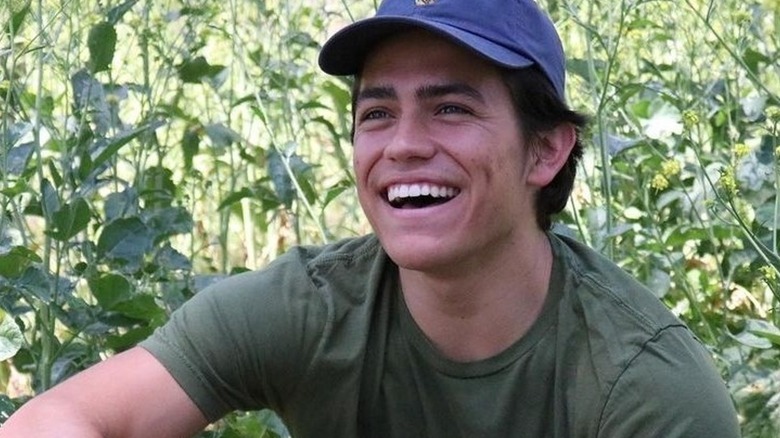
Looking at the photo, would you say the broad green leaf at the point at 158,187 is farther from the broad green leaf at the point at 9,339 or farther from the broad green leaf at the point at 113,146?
the broad green leaf at the point at 9,339

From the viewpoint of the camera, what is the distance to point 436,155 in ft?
7.14

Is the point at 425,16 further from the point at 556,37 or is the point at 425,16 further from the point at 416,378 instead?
the point at 416,378

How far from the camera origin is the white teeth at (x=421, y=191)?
7.13ft

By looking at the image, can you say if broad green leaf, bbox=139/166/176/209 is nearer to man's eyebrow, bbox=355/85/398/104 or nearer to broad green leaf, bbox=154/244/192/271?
A: broad green leaf, bbox=154/244/192/271

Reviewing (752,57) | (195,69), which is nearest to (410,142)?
(195,69)

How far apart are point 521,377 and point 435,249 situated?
24cm

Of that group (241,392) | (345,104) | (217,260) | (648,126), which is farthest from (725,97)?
(241,392)

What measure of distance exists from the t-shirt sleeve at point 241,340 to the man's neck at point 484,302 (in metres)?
0.16

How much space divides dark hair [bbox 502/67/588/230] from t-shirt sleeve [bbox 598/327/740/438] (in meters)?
0.29

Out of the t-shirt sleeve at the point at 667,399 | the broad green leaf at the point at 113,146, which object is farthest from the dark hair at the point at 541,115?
the broad green leaf at the point at 113,146

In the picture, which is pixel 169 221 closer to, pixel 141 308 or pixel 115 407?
pixel 141 308

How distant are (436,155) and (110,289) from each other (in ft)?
2.22

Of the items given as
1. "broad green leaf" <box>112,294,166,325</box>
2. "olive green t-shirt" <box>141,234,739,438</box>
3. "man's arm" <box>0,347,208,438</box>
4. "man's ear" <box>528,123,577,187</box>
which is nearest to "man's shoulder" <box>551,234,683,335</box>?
"olive green t-shirt" <box>141,234,739,438</box>

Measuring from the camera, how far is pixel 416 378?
233 centimetres
